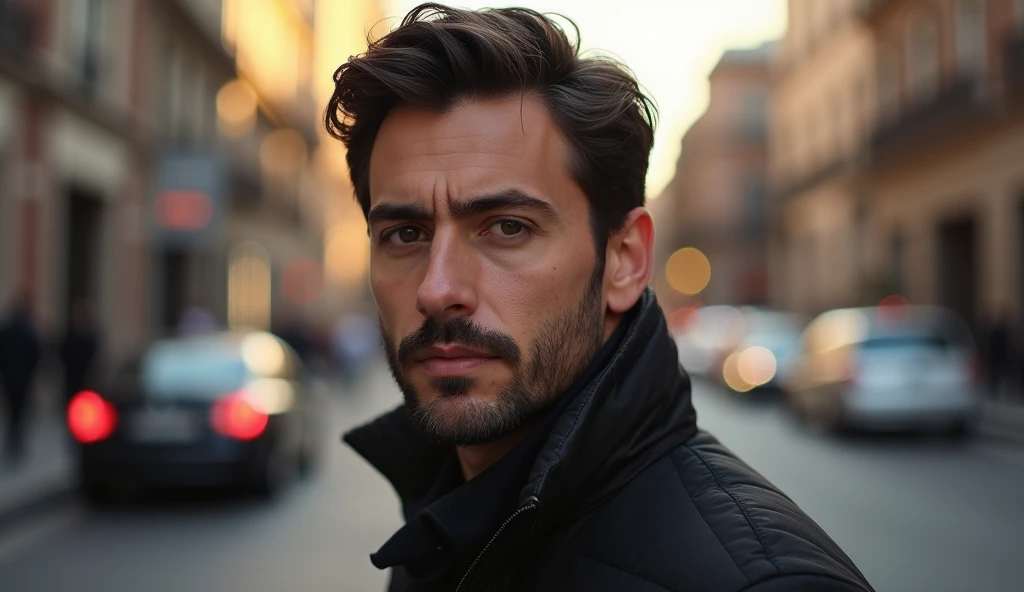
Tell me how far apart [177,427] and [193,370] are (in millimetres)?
625

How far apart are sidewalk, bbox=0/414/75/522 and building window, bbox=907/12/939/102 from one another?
66.7ft

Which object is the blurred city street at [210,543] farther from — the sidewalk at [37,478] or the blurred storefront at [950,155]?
the blurred storefront at [950,155]

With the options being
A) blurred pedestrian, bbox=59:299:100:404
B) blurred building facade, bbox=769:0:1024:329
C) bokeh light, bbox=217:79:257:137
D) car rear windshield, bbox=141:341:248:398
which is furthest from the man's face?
bokeh light, bbox=217:79:257:137

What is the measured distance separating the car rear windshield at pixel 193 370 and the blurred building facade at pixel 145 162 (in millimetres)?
3359

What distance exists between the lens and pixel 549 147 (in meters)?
1.79

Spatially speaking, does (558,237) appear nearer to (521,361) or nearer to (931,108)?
(521,361)

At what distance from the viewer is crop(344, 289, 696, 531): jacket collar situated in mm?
1517

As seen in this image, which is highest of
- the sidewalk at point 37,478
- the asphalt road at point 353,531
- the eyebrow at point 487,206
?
the eyebrow at point 487,206

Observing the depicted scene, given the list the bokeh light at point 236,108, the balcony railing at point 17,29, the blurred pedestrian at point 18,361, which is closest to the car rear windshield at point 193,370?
the blurred pedestrian at point 18,361

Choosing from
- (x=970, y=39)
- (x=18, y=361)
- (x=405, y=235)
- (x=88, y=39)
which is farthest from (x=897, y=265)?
(x=405, y=235)

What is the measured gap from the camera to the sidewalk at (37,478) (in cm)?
869

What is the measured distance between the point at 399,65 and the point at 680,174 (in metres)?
79.3

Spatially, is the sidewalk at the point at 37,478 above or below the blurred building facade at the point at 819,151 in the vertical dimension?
below

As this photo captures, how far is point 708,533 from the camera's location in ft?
4.42
